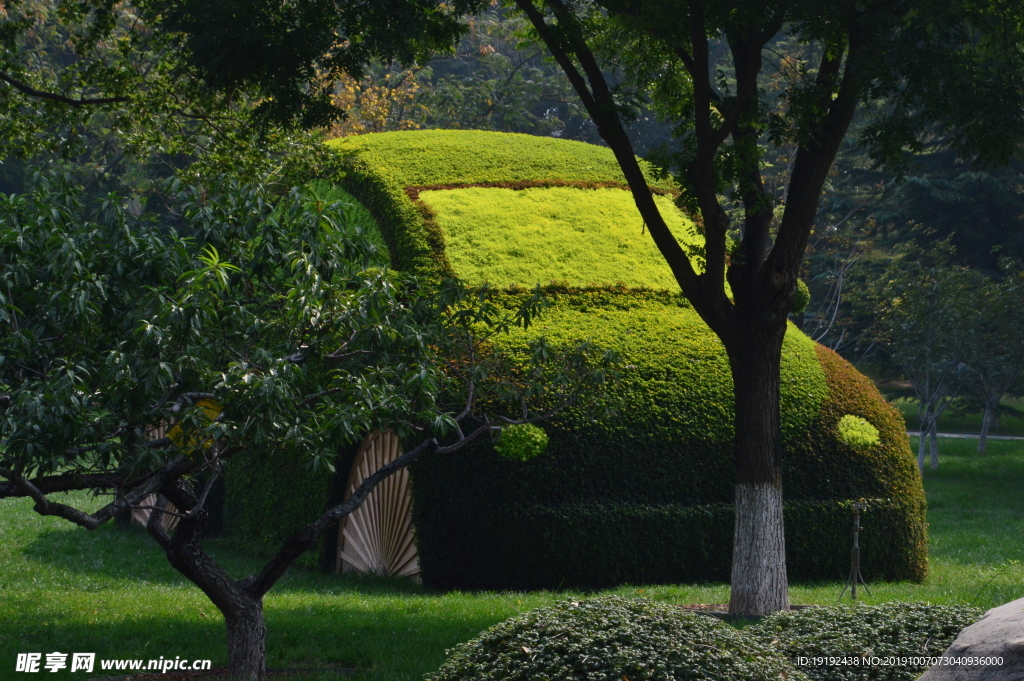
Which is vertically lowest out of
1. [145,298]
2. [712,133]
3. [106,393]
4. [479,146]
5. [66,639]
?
[66,639]

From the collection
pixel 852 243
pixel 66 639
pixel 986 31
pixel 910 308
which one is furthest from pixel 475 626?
pixel 852 243

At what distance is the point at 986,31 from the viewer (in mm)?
9438

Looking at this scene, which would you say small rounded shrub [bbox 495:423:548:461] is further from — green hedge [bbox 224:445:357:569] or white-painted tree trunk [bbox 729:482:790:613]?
white-painted tree trunk [bbox 729:482:790:613]

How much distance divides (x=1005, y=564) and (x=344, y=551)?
32.9ft

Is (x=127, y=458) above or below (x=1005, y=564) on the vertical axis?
above

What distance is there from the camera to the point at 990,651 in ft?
16.0

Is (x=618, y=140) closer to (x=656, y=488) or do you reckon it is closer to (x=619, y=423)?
(x=619, y=423)

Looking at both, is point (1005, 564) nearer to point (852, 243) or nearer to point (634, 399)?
point (634, 399)

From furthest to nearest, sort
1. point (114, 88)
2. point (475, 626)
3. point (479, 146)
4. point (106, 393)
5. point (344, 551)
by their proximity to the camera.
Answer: point (479, 146) < point (344, 551) < point (114, 88) < point (475, 626) < point (106, 393)

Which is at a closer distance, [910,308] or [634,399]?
[634,399]

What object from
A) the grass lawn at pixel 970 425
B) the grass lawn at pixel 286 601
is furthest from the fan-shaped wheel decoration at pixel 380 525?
the grass lawn at pixel 970 425

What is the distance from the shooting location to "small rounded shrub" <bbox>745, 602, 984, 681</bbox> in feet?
21.5

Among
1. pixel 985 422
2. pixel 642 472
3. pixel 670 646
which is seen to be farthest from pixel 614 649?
→ pixel 985 422

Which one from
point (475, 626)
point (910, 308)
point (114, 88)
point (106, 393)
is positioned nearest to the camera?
point (106, 393)
